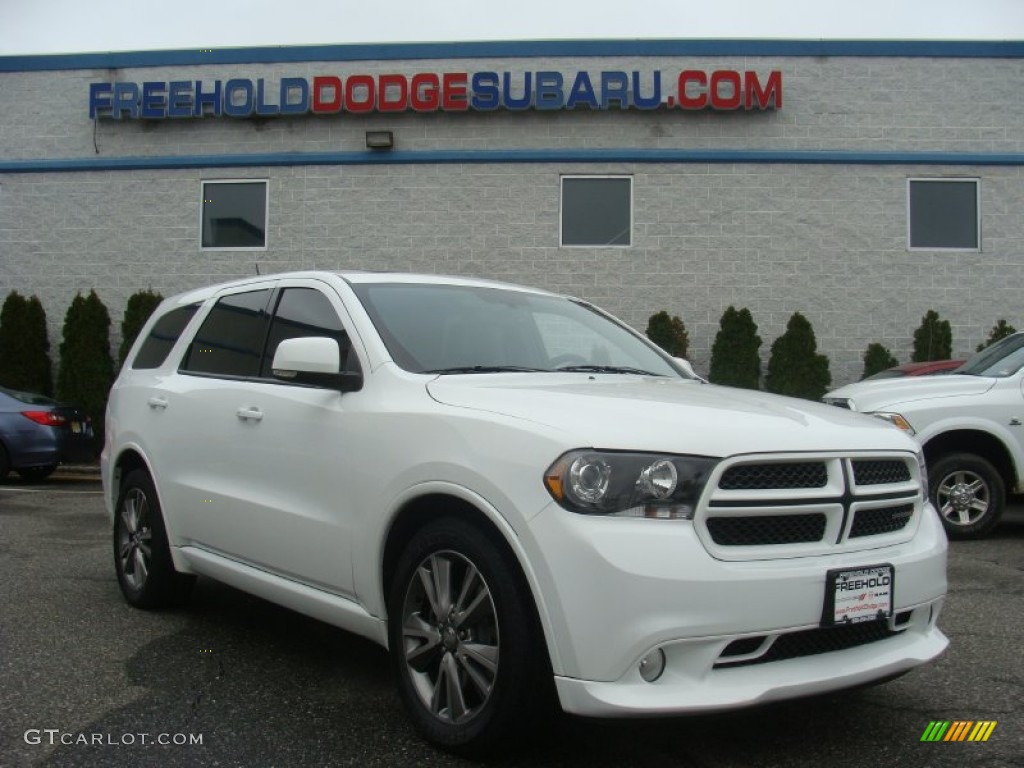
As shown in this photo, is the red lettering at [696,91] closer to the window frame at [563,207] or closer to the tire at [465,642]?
the window frame at [563,207]

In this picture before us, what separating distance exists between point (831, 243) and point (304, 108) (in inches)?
324

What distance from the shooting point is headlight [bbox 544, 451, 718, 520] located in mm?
2869

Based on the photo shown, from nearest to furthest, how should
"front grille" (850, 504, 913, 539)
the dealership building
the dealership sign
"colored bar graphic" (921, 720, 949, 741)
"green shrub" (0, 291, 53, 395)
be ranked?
"front grille" (850, 504, 913, 539)
"colored bar graphic" (921, 720, 949, 741)
the dealership building
the dealership sign
"green shrub" (0, 291, 53, 395)

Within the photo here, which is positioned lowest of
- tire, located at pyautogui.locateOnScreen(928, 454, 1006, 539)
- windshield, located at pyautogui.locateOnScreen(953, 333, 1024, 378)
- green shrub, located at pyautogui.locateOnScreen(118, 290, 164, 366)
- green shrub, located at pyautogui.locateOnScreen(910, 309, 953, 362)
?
tire, located at pyautogui.locateOnScreen(928, 454, 1006, 539)

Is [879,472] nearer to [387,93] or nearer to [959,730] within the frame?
[959,730]

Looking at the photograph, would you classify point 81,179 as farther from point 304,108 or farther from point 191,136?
point 304,108

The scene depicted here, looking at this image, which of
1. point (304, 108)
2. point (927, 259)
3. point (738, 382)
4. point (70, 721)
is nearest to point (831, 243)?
point (927, 259)

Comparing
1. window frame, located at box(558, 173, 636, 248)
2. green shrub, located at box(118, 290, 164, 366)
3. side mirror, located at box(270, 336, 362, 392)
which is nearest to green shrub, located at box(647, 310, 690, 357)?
window frame, located at box(558, 173, 636, 248)

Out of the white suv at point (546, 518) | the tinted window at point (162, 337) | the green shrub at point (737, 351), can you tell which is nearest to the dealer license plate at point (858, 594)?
the white suv at point (546, 518)

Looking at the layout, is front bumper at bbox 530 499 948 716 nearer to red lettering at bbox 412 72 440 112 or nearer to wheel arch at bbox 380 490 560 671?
wheel arch at bbox 380 490 560 671

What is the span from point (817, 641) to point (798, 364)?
11447mm

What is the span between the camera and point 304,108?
1506cm

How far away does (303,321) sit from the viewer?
4391 mm

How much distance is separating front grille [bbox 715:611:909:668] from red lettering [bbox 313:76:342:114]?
13.4m
